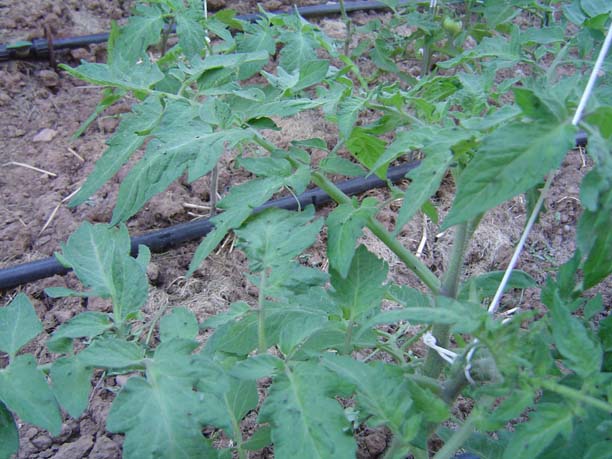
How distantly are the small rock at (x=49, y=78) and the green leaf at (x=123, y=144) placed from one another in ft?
5.38

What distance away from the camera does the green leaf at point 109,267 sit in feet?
3.04

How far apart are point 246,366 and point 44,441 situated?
2.44 feet

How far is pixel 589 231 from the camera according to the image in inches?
28.0

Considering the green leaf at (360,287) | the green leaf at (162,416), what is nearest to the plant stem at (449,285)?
the green leaf at (360,287)

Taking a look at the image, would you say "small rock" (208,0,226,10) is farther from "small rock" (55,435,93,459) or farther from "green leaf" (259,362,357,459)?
"green leaf" (259,362,357,459)

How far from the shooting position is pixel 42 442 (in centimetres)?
132

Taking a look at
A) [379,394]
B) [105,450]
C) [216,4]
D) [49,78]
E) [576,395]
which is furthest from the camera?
[216,4]

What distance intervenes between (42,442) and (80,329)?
586 millimetres

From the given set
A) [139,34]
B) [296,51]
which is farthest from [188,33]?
[296,51]

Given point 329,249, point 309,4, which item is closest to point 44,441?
point 329,249

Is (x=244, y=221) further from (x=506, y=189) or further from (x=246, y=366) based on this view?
(x=506, y=189)

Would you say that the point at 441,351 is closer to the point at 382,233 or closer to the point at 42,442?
the point at 382,233

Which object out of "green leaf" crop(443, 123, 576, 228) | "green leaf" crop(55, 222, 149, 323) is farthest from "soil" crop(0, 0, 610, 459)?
"green leaf" crop(443, 123, 576, 228)

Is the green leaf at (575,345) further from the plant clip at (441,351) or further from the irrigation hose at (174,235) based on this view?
the irrigation hose at (174,235)
